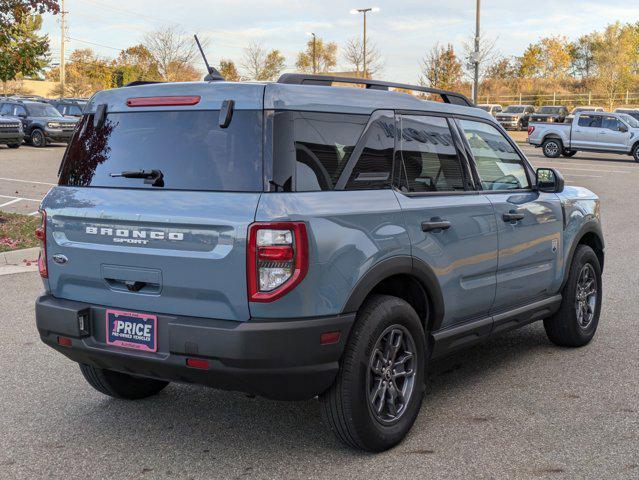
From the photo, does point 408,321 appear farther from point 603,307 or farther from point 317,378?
point 603,307

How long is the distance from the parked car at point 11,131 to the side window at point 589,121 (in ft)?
Result: 70.3

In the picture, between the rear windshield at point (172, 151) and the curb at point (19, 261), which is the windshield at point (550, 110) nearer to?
the curb at point (19, 261)

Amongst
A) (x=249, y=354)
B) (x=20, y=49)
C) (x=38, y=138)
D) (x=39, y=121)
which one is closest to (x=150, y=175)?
(x=249, y=354)

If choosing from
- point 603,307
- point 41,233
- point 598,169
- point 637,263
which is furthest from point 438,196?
point 598,169

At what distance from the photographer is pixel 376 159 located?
425 centimetres

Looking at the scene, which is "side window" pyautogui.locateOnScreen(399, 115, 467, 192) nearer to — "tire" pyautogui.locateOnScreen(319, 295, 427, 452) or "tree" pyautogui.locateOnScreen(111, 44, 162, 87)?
"tire" pyautogui.locateOnScreen(319, 295, 427, 452)

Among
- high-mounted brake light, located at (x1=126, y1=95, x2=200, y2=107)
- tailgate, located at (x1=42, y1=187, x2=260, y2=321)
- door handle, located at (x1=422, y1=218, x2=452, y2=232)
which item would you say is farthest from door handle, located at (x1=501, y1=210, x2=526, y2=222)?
high-mounted brake light, located at (x1=126, y1=95, x2=200, y2=107)

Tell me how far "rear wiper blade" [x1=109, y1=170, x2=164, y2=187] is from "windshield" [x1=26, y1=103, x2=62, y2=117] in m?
30.0

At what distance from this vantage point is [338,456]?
13.5 ft

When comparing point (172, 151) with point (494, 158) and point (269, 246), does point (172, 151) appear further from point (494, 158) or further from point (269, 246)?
point (494, 158)

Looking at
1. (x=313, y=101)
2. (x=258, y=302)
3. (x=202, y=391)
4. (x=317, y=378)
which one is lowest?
(x=202, y=391)

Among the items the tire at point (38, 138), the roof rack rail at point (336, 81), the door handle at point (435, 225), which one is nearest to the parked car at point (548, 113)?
the tire at point (38, 138)

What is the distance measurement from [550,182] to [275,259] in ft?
9.27

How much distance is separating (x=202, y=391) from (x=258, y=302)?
5.82 ft
